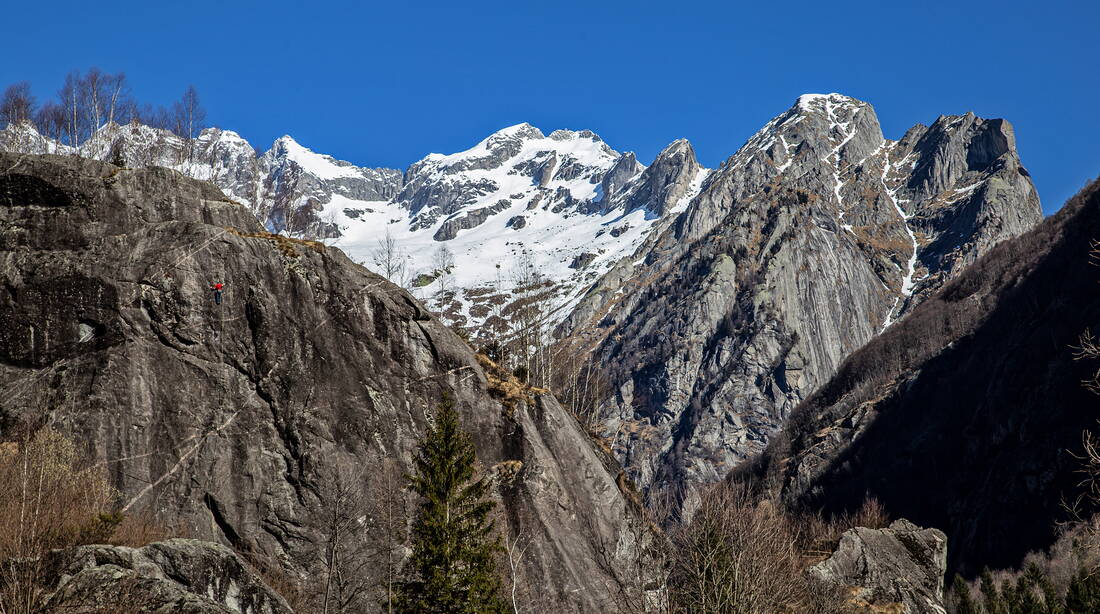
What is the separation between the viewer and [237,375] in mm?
40781

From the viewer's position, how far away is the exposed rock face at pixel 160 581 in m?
24.2

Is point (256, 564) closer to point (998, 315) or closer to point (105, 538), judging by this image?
point (105, 538)

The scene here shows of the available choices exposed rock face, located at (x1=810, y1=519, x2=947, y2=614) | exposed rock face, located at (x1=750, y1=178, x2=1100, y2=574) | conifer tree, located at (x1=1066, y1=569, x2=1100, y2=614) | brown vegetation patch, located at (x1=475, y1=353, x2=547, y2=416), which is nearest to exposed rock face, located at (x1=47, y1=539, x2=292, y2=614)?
brown vegetation patch, located at (x1=475, y1=353, x2=547, y2=416)

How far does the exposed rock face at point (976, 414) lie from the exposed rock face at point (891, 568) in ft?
150

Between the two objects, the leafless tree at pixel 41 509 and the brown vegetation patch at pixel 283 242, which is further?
the brown vegetation patch at pixel 283 242

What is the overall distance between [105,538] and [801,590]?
3697 centimetres

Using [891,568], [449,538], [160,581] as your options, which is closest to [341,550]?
[449,538]

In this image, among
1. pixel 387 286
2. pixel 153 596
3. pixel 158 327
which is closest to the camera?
pixel 153 596

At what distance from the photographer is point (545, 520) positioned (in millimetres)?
43062

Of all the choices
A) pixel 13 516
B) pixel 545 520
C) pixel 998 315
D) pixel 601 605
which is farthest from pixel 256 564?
pixel 998 315

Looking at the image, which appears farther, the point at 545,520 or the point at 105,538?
the point at 545,520

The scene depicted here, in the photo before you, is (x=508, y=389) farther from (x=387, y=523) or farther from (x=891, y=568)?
(x=891, y=568)

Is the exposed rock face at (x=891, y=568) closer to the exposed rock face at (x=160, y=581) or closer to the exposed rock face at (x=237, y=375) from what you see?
the exposed rock face at (x=237, y=375)

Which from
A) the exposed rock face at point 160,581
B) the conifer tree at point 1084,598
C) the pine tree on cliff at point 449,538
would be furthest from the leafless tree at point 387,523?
the conifer tree at point 1084,598
